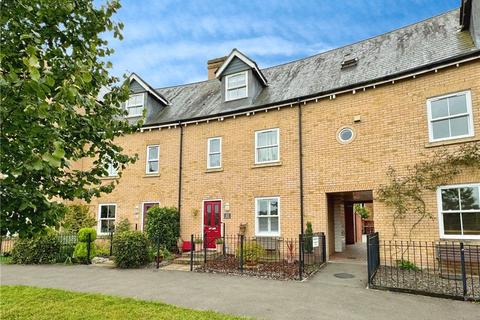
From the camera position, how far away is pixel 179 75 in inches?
1085

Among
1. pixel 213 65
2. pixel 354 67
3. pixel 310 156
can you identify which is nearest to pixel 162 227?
pixel 310 156

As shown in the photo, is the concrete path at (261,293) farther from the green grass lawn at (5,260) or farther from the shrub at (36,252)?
the green grass lawn at (5,260)

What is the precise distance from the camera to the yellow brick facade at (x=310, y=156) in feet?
35.3

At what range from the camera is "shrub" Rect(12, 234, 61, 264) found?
42.4 ft

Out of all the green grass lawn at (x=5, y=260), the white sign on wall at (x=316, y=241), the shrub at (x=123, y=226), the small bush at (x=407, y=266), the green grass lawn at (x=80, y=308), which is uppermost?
the shrub at (x=123, y=226)

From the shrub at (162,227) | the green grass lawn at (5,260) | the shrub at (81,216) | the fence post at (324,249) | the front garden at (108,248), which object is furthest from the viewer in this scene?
the shrub at (81,216)

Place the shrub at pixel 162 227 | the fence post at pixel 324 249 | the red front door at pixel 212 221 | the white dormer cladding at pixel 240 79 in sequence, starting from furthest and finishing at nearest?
the white dormer cladding at pixel 240 79, the red front door at pixel 212 221, the shrub at pixel 162 227, the fence post at pixel 324 249

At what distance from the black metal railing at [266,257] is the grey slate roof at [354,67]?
5.93m

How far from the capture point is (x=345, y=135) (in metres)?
12.3

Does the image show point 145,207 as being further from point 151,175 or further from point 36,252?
point 36,252

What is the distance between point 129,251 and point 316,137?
8.40m

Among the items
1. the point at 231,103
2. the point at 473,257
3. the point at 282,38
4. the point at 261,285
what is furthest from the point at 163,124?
the point at 473,257

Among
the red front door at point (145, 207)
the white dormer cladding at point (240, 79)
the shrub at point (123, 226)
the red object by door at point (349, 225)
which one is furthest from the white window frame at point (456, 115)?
the shrub at point (123, 226)

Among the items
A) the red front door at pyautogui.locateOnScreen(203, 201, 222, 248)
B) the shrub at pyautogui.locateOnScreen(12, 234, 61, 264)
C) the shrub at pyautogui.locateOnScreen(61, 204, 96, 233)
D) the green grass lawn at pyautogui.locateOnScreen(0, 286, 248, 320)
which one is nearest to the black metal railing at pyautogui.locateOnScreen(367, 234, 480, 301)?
the green grass lawn at pyautogui.locateOnScreen(0, 286, 248, 320)
